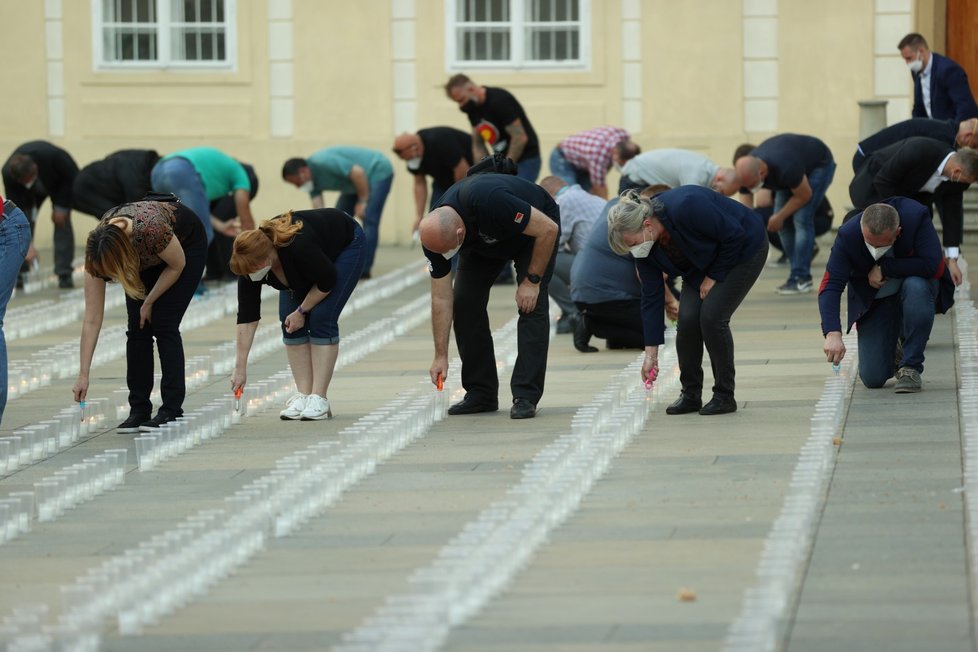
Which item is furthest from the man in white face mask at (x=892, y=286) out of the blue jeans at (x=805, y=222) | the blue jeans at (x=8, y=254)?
the blue jeans at (x=805, y=222)

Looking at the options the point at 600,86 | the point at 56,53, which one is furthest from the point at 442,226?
the point at 56,53

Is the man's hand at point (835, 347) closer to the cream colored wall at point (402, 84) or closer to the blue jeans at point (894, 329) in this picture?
the blue jeans at point (894, 329)

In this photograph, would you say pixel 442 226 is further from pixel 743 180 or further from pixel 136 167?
pixel 136 167

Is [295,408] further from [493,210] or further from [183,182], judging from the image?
[183,182]

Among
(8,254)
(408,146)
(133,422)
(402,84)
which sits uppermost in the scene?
(402,84)

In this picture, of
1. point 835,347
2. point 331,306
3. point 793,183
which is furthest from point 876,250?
point 793,183

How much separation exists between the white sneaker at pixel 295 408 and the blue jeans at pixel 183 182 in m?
5.27

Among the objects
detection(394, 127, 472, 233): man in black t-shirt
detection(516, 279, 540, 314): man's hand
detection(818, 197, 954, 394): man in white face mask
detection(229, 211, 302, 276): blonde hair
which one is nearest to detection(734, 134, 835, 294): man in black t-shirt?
detection(394, 127, 472, 233): man in black t-shirt

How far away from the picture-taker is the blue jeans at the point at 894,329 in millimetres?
9109

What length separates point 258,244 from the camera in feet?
27.0

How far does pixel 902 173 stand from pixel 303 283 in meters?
4.06

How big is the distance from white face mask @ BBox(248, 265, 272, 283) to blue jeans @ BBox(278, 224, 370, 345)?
387mm

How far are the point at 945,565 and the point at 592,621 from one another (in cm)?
118

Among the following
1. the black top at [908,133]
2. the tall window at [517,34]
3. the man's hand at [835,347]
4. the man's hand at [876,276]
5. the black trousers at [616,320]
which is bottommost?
the black trousers at [616,320]
